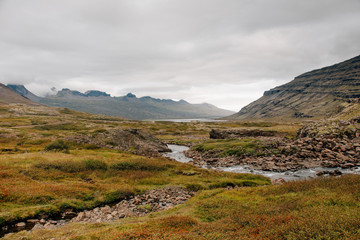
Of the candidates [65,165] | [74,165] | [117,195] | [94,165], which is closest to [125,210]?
[117,195]

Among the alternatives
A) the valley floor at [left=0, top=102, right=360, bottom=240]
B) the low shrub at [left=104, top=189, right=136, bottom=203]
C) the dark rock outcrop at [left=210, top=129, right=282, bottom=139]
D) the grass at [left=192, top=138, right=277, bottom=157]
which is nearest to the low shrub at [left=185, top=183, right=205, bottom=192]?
the valley floor at [left=0, top=102, right=360, bottom=240]

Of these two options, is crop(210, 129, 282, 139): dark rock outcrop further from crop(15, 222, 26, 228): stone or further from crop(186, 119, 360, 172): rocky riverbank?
crop(15, 222, 26, 228): stone

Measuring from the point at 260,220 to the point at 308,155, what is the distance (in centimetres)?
4266

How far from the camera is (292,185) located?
77.7ft

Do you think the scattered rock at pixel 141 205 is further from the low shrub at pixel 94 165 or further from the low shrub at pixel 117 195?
the low shrub at pixel 94 165

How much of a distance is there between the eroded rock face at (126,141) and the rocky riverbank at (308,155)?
15760mm

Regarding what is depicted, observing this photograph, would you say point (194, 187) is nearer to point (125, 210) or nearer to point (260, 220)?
point (125, 210)

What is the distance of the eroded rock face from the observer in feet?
214

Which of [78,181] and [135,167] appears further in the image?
[135,167]

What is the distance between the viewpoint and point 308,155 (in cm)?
4841

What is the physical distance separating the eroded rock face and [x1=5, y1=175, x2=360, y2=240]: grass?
4467 centimetres

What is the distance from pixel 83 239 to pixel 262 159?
152ft

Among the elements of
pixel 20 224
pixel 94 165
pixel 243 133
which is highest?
pixel 243 133

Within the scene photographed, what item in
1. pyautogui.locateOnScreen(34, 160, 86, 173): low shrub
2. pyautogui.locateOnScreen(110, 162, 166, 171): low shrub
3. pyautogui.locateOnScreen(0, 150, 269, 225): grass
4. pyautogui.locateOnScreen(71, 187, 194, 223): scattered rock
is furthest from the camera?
pyautogui.locateOnScreen(110, 162, 166, 171): low shrub
